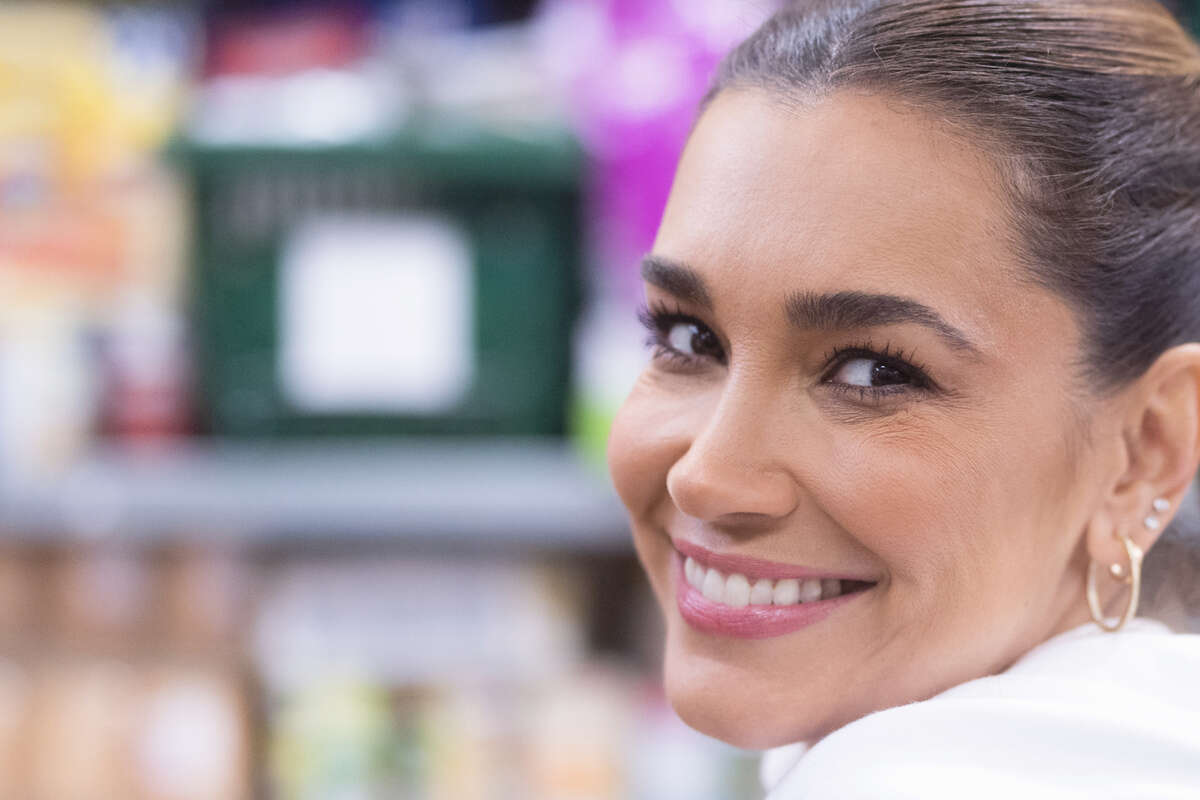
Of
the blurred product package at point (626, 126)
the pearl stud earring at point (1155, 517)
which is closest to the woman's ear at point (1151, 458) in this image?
the pearl stud earring at point (1155, 517)

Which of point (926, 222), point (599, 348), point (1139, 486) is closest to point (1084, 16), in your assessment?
point (926, 222)

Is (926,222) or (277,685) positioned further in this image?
(277,685)

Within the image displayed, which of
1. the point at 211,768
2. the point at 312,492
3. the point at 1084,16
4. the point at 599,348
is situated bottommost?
the point at 211,768

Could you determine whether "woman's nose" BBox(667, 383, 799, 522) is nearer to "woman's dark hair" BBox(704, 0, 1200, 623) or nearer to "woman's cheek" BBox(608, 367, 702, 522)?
"woman's cheek" BBox(608, 367, 702, 522)

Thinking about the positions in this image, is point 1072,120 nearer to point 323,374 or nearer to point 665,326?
point 665,326

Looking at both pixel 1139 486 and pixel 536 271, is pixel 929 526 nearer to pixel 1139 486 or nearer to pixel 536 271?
pixel 1139 486

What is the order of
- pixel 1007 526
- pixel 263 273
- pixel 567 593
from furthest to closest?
pixel 567 593 < pixel 263 273 < pixel 1007 526

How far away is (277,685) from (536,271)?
0.69 metres

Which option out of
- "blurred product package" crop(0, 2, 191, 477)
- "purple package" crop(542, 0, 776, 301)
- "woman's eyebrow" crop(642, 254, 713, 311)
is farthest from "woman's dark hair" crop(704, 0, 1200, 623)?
"blurred product package" crop(0, 2, 191, 477)

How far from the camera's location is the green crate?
166 cm

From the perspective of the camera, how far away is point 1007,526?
2.26ft

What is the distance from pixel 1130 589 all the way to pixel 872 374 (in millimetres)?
212

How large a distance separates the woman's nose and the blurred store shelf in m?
0.85

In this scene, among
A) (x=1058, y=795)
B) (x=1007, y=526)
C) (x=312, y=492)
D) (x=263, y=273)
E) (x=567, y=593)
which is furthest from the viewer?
(x=567, y=593)
